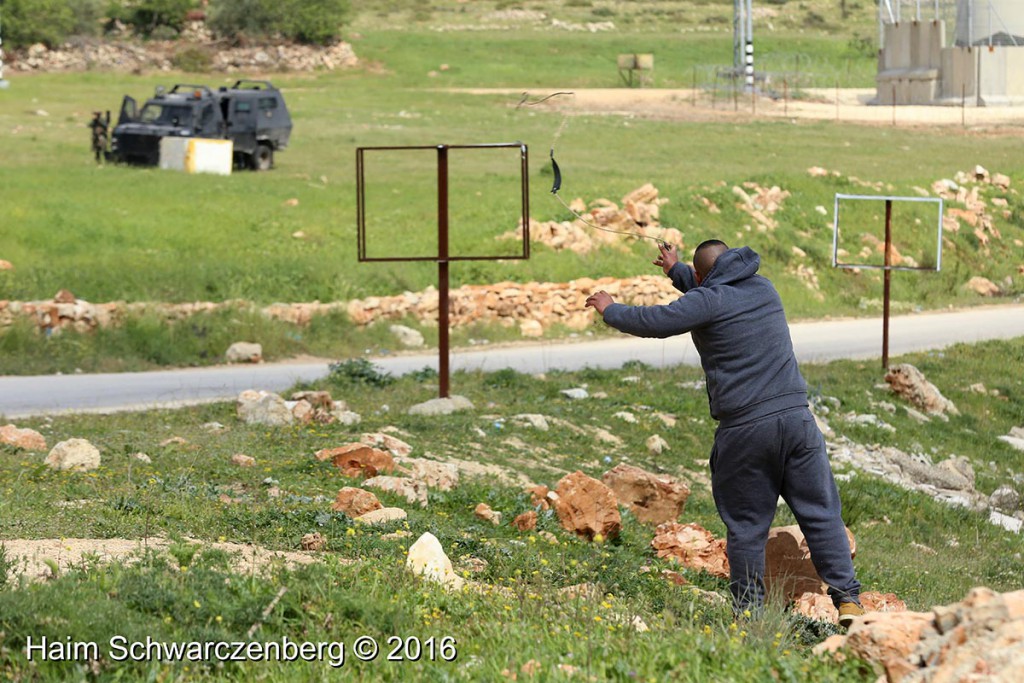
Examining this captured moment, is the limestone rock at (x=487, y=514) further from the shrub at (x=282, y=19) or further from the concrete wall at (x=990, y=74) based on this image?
the shrub at (x=282, y=19)

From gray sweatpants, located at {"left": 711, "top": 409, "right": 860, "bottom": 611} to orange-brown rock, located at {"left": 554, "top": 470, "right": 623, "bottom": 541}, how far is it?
58.2 inches

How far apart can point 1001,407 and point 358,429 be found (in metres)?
8.44

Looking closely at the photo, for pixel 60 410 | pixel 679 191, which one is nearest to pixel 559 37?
pixel 679 191

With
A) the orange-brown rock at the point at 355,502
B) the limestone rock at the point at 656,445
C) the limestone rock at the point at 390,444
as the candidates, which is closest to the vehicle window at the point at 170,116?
the limestone rock at the point at 656,445

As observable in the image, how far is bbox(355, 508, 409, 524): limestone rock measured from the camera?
7436 millimetres

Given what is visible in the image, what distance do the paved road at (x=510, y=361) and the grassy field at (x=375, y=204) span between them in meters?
1.04

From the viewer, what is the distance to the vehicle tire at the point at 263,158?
2988 cm

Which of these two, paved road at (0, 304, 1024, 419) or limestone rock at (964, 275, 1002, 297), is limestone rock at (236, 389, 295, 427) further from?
limestone rock at (964, 275, 1002, 297)

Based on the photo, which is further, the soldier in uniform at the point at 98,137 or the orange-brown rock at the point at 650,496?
the soldier in uniform at the point at 98,137

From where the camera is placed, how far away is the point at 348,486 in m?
8.68

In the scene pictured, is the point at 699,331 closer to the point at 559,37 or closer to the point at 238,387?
the point at 238,387

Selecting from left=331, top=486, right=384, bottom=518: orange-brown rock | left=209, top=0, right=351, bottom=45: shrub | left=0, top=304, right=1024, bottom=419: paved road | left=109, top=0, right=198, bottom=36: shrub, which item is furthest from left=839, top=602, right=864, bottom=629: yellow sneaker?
left=109, top=0, right=198, bottom=36: shrub

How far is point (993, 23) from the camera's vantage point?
163ft

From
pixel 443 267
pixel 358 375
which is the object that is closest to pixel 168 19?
pixel 358 375
